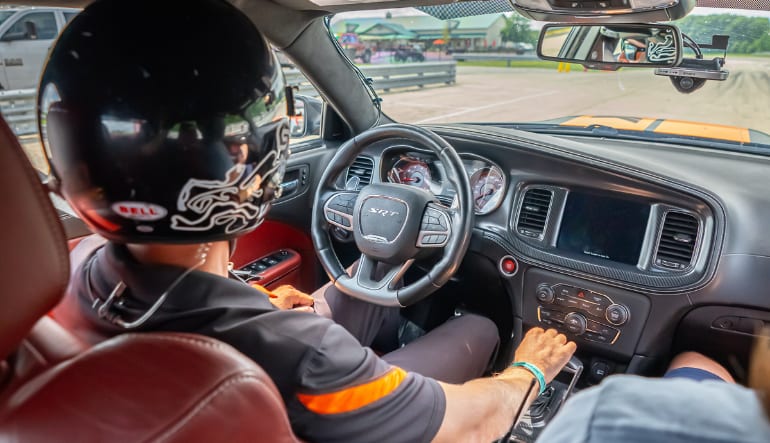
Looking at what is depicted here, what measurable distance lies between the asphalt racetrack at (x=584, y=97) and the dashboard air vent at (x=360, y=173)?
642mm

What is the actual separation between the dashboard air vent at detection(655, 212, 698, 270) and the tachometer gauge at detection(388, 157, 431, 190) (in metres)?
1.08

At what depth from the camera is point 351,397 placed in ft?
4.30

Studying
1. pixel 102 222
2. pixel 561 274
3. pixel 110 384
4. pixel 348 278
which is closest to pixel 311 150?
pixel 348 278

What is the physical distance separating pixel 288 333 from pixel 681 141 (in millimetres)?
2539

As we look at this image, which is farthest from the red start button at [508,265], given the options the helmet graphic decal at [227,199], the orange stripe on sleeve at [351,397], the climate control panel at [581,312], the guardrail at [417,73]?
the guardrail at [417,73]

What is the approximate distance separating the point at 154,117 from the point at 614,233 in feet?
6.68

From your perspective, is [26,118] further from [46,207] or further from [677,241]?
[677,241]

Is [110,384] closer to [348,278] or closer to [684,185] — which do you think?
[348,278]

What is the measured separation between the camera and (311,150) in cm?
354

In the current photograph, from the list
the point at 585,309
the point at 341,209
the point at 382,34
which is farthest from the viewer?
the point at 382,34

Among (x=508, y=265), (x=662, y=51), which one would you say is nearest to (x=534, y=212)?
(x=508, y=265)

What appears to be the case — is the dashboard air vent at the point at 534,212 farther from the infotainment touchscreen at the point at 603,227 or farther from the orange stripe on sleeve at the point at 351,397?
the orange stripe on sleeve at the point at 351,397

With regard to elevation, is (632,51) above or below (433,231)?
above

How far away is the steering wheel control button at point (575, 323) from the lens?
2668 millimetres
